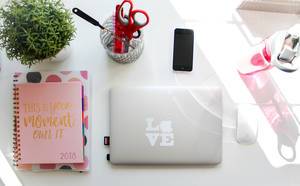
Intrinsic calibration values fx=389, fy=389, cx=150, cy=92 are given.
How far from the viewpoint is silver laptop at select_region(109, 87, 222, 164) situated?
3.20 feet

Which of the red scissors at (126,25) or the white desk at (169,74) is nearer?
the red scissors at (126,25)

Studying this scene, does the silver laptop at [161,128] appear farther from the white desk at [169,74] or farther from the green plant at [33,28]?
the green plant at [33,28]

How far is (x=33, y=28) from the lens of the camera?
0.82 meters

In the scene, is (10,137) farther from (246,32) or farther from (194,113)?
(246,32)

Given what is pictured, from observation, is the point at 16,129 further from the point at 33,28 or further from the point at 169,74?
the point at 169,74

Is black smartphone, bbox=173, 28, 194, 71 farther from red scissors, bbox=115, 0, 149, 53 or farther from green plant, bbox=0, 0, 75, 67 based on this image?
green plant, bbox=0, 0, 75, 67

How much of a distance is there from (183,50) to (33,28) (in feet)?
1.24

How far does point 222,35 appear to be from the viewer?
1.02 metres

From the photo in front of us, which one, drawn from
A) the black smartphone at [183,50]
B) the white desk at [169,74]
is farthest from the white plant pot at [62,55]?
the black smartphone at [183,50]

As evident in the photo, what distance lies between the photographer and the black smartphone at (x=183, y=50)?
1001 millimetres

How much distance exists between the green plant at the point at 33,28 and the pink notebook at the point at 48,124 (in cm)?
13

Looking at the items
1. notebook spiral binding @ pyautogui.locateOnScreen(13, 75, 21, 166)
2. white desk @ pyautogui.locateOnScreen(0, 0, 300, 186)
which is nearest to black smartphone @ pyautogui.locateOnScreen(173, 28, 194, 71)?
white desk @ pyautogui.locateOnScreen(0, 0, 300, 186)

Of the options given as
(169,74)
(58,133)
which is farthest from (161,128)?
(58,133)

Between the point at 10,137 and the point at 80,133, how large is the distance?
19cm
